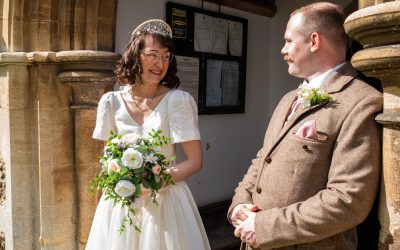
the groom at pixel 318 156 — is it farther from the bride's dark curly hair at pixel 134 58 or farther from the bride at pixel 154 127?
the bride's dark curly hair at pixel 134 58

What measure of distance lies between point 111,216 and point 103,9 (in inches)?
66.4

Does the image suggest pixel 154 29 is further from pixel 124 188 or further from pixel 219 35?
pixel 219 35

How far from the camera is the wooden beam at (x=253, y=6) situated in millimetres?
4563

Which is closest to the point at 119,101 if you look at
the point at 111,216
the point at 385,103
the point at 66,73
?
the point at 111,216

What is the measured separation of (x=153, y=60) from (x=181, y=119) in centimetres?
34

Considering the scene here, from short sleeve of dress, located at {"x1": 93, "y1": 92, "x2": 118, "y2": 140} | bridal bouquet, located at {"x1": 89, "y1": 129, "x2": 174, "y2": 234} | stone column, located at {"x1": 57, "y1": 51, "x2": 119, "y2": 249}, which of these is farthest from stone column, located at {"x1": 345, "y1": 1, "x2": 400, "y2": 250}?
stone column, located at {"x1": 57, "y1": 51, "x2": 119, "y2": 249}

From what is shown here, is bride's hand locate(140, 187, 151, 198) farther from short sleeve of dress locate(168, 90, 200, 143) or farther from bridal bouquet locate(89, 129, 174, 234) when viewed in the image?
short sleeve of dress locate(168, 90, 200, 143)

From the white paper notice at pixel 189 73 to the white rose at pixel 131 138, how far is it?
1.90 m

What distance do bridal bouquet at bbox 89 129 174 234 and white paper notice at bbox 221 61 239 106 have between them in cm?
254

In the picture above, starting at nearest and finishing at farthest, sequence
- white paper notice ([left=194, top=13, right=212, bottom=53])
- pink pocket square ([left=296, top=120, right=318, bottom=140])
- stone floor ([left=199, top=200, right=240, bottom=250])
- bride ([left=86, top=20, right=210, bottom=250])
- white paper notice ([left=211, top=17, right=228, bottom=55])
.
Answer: pink pocket square ([left=296, top=120, right=318, bottom=140]), bride ([left=86, top=20, right=210, bottom=250]), stone floor ([left=199, top=200, right=240, bottom=250]), white paper notice ([left=194, top=13, right=212, bottom=53]), white paper notice ([left=211, top=17, right=228, bottom=55])

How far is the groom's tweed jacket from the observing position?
1.42 meters

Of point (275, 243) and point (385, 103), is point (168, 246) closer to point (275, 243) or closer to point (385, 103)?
point (275, 243)

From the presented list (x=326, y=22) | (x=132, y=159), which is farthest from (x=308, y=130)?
(x=132, y=159)

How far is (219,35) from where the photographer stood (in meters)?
4.47
